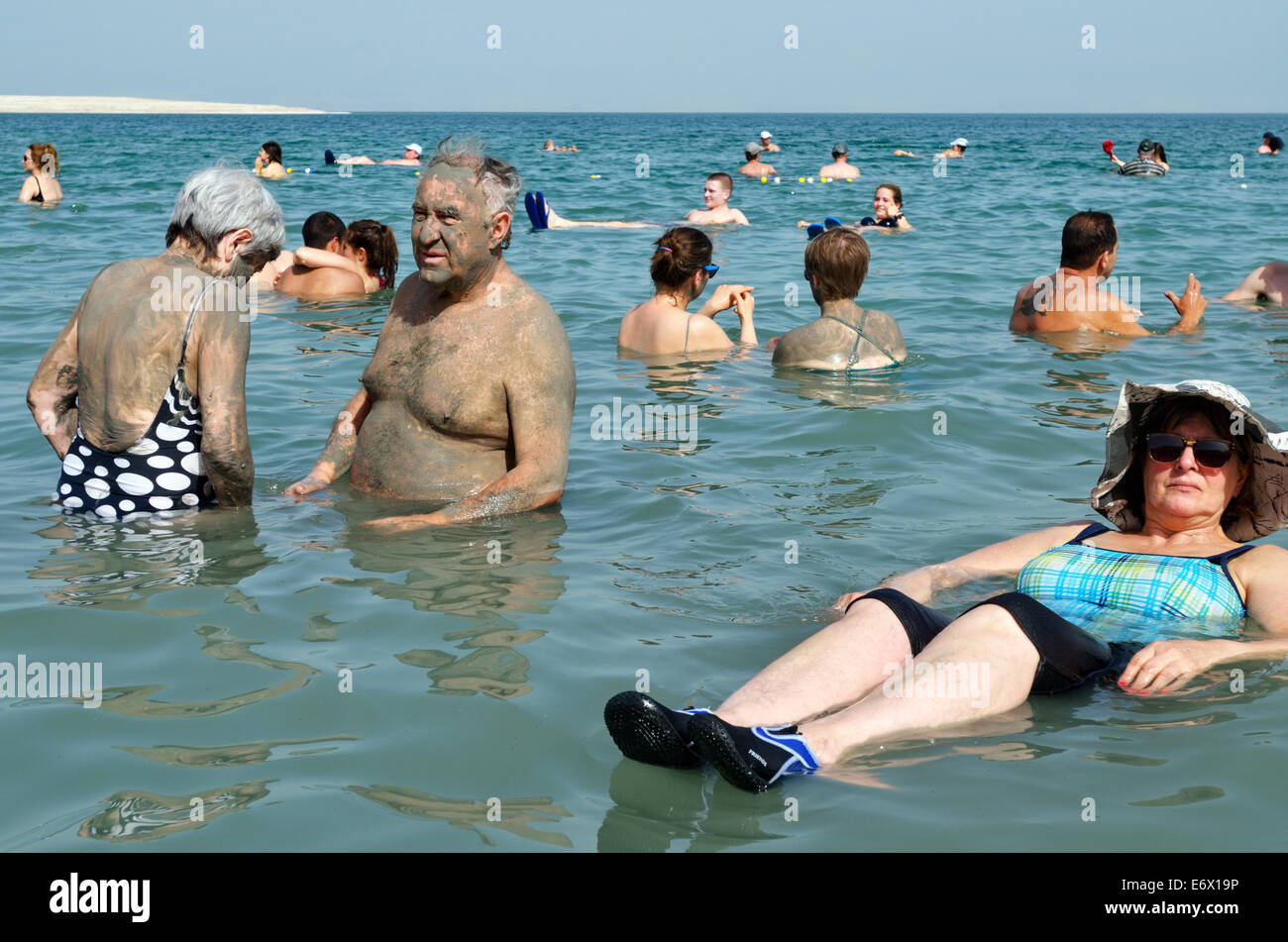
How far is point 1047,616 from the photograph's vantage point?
12.4 feet

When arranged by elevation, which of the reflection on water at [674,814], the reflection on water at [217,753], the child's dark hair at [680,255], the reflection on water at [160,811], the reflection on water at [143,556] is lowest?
the reflection on water at [674,814]

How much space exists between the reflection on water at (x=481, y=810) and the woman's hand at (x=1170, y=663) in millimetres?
1777

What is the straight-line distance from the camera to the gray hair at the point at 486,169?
200 inches

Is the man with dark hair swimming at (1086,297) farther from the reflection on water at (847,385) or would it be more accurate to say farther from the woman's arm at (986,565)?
the woman's arm at (986,565)

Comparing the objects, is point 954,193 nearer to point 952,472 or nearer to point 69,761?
point 952,472

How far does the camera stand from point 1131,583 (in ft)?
13.8

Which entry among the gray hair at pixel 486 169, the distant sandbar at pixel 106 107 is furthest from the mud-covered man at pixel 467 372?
the distant sandbar at pixel 106 107

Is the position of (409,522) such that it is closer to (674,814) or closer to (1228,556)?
(674,814)

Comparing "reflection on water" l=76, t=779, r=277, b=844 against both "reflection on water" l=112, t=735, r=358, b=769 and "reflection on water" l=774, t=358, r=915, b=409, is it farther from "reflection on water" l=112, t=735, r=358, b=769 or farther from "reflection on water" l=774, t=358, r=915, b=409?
"reflection on water" l=774, t=358, r=915, b=409

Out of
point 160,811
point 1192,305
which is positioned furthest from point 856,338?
point 160,811

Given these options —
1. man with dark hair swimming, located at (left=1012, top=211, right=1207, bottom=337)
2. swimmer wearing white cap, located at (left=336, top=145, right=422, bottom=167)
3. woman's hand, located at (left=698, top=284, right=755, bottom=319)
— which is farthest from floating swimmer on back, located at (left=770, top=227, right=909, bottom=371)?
swimmer wearing white cap, located at (left=336, top=145, right=422, bottom=167)

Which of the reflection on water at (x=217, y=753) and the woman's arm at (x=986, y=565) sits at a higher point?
the woman's arm at (x=986, y=565)

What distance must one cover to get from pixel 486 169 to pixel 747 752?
287cm
